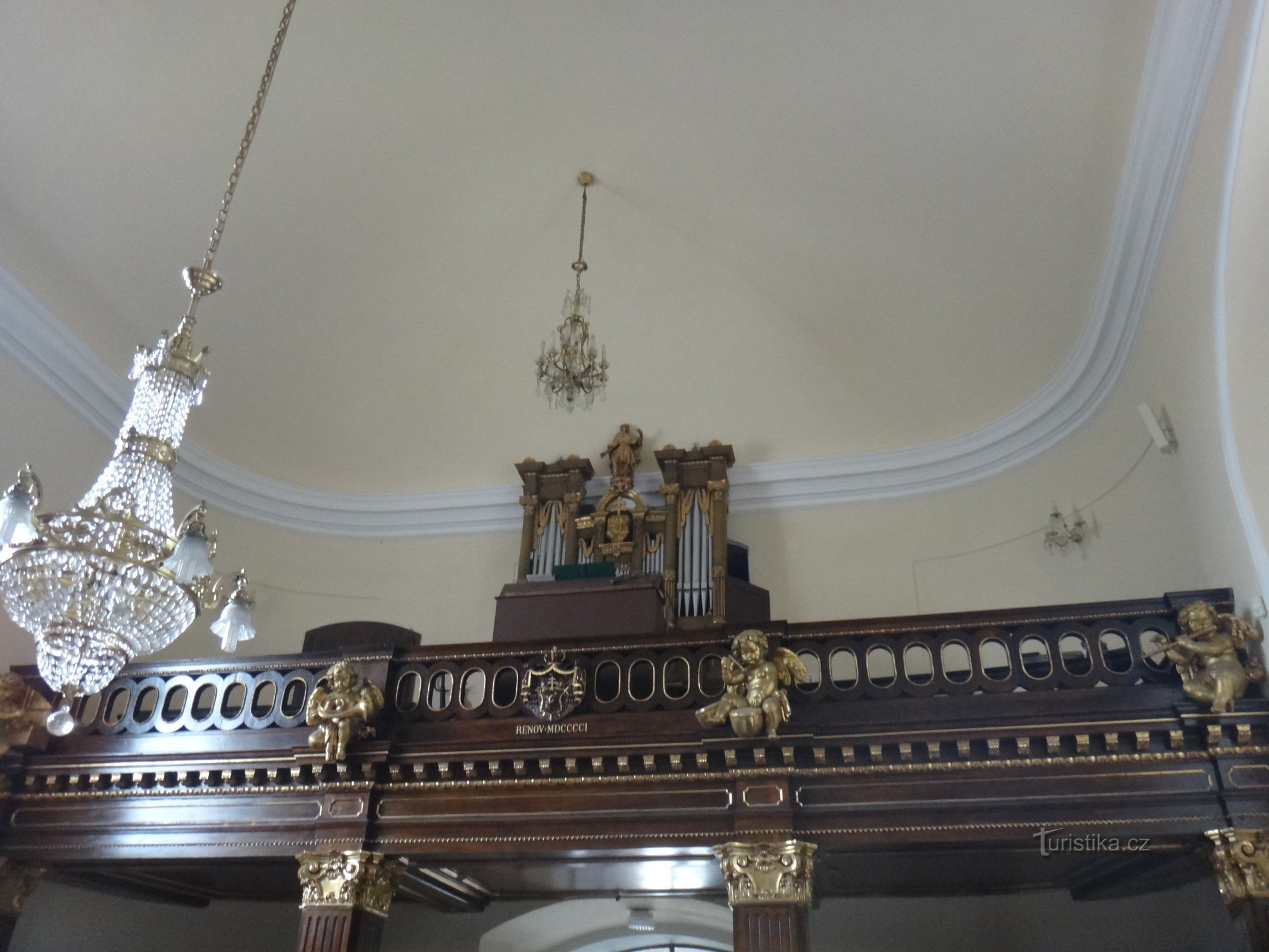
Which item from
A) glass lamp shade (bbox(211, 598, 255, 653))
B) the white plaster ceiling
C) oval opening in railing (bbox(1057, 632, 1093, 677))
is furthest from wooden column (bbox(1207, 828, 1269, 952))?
glass lamp shade (bbox(211, 598, 255, 653))

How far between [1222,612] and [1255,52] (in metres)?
2.94

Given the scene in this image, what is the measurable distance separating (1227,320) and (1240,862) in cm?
288

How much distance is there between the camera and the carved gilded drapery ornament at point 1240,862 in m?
5.16

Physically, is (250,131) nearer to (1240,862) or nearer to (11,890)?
(11,890)

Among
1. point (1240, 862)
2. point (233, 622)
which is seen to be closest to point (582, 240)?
point (233, 622)

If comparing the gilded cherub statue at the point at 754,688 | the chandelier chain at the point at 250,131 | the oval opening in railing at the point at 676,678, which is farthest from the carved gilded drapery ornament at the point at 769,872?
the chandelier chain at the point at 250,131

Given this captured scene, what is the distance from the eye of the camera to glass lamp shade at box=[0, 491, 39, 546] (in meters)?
4.37

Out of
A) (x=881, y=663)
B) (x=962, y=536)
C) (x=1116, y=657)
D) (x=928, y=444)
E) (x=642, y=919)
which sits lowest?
(x=642, y=919)

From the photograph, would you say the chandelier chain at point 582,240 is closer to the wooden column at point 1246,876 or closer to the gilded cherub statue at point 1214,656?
the gilded cherub statue at point 1214,656

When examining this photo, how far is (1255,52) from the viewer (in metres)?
5.09

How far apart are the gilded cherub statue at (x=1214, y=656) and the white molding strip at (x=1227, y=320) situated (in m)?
0.29

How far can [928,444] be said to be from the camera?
9766 mm

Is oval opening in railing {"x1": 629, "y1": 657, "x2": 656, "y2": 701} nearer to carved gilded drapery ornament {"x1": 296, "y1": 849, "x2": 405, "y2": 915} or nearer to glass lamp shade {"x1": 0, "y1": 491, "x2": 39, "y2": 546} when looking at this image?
carved gilded drapery ornament {"x1": 296, "y1": 849, "x2": 405, "y2": 915}

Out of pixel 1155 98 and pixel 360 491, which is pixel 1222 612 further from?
pixel 360 491
